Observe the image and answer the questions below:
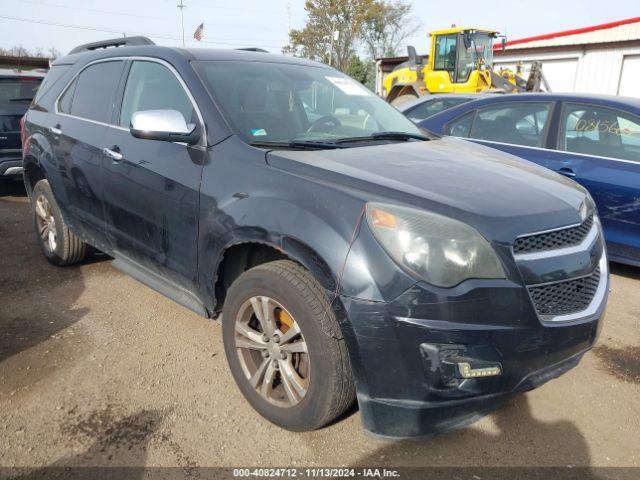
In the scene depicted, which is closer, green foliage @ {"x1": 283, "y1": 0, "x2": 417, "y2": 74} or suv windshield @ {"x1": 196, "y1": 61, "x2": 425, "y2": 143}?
suv windshield @ {"x1": 196, "y1": 61, "x2": 425, "y2": 143}

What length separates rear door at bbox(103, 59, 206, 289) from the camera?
294 cm

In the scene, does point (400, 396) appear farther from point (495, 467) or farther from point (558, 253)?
point (558, 253)

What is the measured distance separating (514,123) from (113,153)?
382 centimetres

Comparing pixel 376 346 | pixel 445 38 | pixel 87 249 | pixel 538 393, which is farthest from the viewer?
pixel 445 38

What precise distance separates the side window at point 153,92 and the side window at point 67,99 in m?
0.89

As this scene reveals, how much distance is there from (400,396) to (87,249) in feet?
11.5

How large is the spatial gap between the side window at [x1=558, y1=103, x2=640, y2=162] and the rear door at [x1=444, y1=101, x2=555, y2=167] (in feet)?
0.60

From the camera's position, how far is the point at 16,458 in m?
2.39

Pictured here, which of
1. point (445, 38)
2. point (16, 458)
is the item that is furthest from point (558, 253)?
point (445, 38)

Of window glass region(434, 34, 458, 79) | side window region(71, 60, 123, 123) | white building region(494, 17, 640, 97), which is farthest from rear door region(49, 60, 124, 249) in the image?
white building region(494, 17, 640, 97)

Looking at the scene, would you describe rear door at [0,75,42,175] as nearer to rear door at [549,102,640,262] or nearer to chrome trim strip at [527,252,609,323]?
rear door at [549,102,640,262]

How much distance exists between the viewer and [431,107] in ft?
21.9

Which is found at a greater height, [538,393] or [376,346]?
[376,346]

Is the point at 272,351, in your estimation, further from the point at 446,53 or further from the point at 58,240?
the point at 446,53
